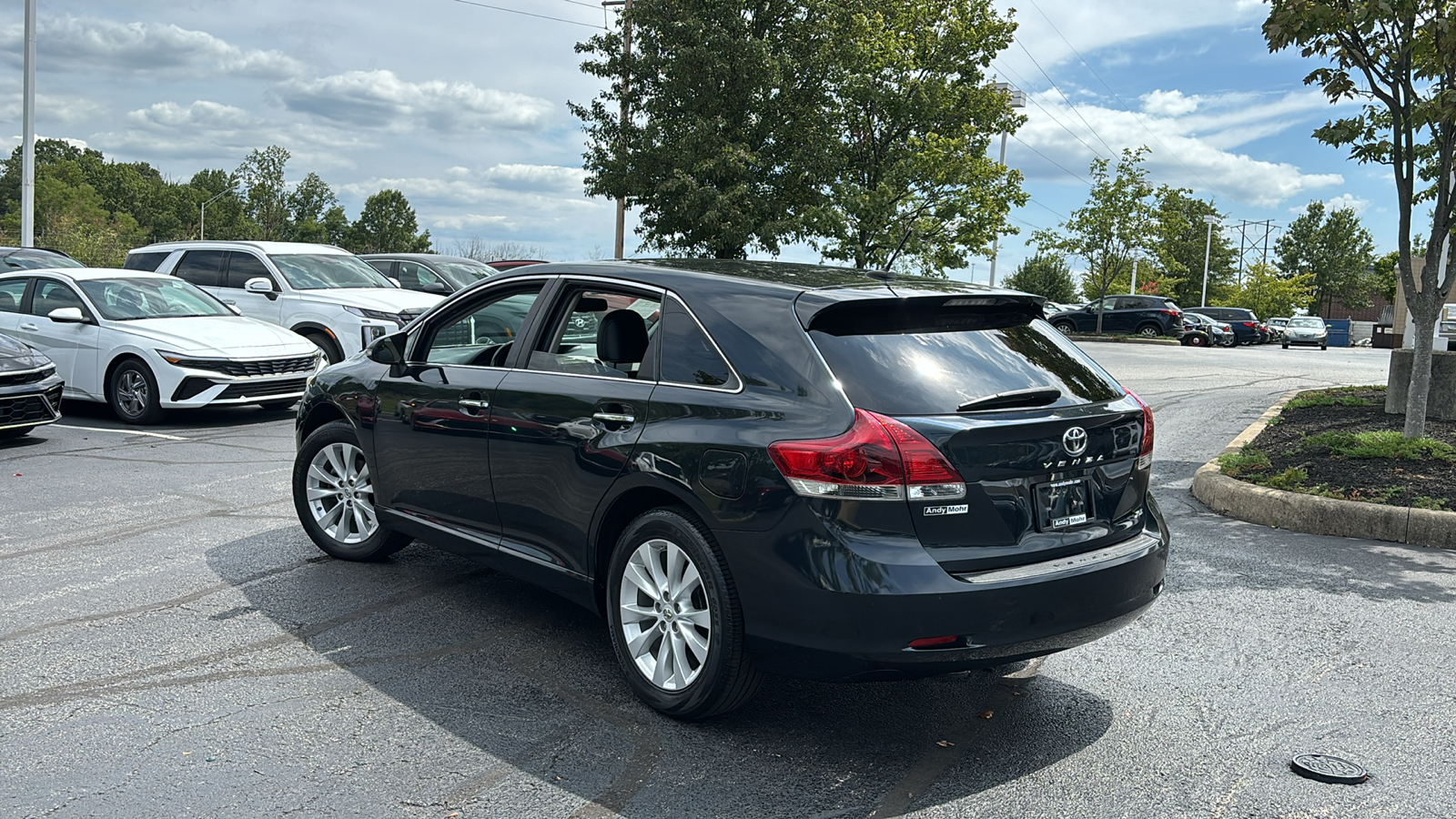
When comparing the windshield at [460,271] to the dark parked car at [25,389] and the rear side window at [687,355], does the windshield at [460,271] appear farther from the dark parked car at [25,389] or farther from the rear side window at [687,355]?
the rear side window at [687,355]

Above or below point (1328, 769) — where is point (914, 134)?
above

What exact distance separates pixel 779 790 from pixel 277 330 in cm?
1056

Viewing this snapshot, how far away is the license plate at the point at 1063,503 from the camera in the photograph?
369cm

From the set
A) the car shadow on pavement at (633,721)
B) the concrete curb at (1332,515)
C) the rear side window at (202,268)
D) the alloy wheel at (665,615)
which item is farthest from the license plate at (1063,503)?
the rear side window at (202,268)

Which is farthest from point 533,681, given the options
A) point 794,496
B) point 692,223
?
point 692,223

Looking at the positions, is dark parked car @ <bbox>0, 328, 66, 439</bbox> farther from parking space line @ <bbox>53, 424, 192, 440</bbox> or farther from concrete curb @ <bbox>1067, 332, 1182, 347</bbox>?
concrete curb @ <bbox>1067, 332, 1182, 347</bbox>

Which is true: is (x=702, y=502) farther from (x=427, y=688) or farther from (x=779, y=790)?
(x=427, y=688)

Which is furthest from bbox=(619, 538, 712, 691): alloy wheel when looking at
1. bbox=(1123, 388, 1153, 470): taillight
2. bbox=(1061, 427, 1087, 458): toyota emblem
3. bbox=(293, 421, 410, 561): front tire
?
bbox=(293, 421, 410, 561): front tire

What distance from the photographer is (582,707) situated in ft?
13.4

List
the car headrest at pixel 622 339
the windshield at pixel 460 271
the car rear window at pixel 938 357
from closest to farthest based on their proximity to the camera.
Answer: the car rear window at pixel 938 357 → the car headrest at pixel 622 339 → the windshield at pixel 460 271

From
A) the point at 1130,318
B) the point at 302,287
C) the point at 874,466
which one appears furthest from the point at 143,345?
the point at 1130,318

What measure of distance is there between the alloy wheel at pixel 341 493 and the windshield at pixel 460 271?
11276 mm

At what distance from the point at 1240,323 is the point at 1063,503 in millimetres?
47013

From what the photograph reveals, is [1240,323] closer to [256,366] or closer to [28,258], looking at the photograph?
[28,258]
